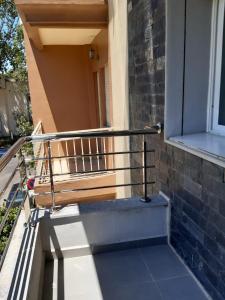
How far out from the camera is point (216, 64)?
224 cm

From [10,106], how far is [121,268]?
14632 mm

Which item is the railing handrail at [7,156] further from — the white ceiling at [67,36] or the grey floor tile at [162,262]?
the white ceiling at [67,36]

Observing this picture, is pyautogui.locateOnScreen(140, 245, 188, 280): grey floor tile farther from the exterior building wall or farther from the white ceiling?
the exterior building wall

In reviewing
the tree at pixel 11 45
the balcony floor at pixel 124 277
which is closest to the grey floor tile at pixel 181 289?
the balcony floor at pixel 124 277

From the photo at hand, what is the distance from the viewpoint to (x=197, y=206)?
82.4 inches

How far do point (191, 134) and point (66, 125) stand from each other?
5.01 m

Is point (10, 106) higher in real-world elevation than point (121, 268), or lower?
higher

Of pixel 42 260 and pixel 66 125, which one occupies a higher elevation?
pixel 66 125

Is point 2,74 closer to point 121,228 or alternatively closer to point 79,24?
point 79,24

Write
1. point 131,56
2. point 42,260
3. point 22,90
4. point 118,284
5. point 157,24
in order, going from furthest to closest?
1. point 22,90
2. point 131,56
3. point 157,24
4. point 42,260
5. point 118,284

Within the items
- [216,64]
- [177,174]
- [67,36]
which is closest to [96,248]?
[177,174]

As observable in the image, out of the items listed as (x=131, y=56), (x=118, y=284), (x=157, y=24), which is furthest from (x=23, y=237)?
(x=131, y=56)

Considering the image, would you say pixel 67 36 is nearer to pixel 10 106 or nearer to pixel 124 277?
pixel 124 277

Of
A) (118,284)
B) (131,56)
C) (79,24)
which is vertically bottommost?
(118,284)
